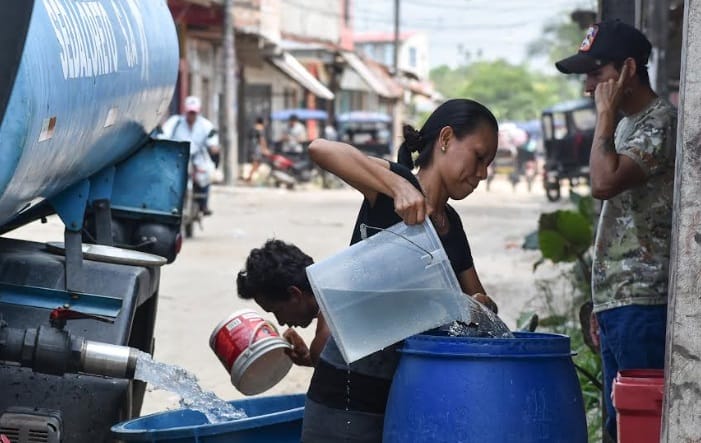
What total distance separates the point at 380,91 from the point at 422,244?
4628cm

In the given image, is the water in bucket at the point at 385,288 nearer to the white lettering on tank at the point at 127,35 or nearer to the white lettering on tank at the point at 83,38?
the white lettering on tank at the point at 83,38

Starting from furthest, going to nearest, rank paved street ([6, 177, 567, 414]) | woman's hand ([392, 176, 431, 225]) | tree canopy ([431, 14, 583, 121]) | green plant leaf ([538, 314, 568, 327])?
tree canopy ([431, 14, 583, 121])
green plant leaf ([538, 314, 568, 327])
paved street ([6, 177, 567, 414])
woman's hand ([392, 176, 431, 225])

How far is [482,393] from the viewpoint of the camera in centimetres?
309

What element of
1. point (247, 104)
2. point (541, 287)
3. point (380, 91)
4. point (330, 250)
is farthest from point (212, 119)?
point (541, 287)

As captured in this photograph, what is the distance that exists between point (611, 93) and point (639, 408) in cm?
124

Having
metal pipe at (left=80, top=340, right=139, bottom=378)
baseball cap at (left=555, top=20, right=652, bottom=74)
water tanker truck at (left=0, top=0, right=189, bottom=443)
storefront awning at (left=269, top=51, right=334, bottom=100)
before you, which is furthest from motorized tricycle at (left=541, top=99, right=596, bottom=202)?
metal pipe at (left=80, top=340, right=139, bottom=378)

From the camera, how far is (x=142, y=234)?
6145mm

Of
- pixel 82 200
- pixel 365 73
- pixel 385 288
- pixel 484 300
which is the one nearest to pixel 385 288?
pixel 385 288

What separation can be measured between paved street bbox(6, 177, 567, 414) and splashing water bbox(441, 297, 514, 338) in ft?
12.7

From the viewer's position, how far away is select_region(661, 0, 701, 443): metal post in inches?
121

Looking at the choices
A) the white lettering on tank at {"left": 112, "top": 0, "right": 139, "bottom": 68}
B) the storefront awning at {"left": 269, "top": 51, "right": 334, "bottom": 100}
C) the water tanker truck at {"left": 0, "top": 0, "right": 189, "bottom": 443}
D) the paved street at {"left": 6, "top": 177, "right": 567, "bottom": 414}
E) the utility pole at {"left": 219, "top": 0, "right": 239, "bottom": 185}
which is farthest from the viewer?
the storefront awning at {"left": 269, "top": 51, "right": 334, "bottom": 100}

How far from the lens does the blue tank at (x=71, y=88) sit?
3.24 m

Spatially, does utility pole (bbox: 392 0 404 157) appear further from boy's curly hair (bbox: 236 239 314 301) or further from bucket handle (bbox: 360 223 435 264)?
bucket handle (bbox: 360 223 435 264)

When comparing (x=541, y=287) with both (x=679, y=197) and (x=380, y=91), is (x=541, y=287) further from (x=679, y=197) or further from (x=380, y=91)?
(x=380, y=91)
